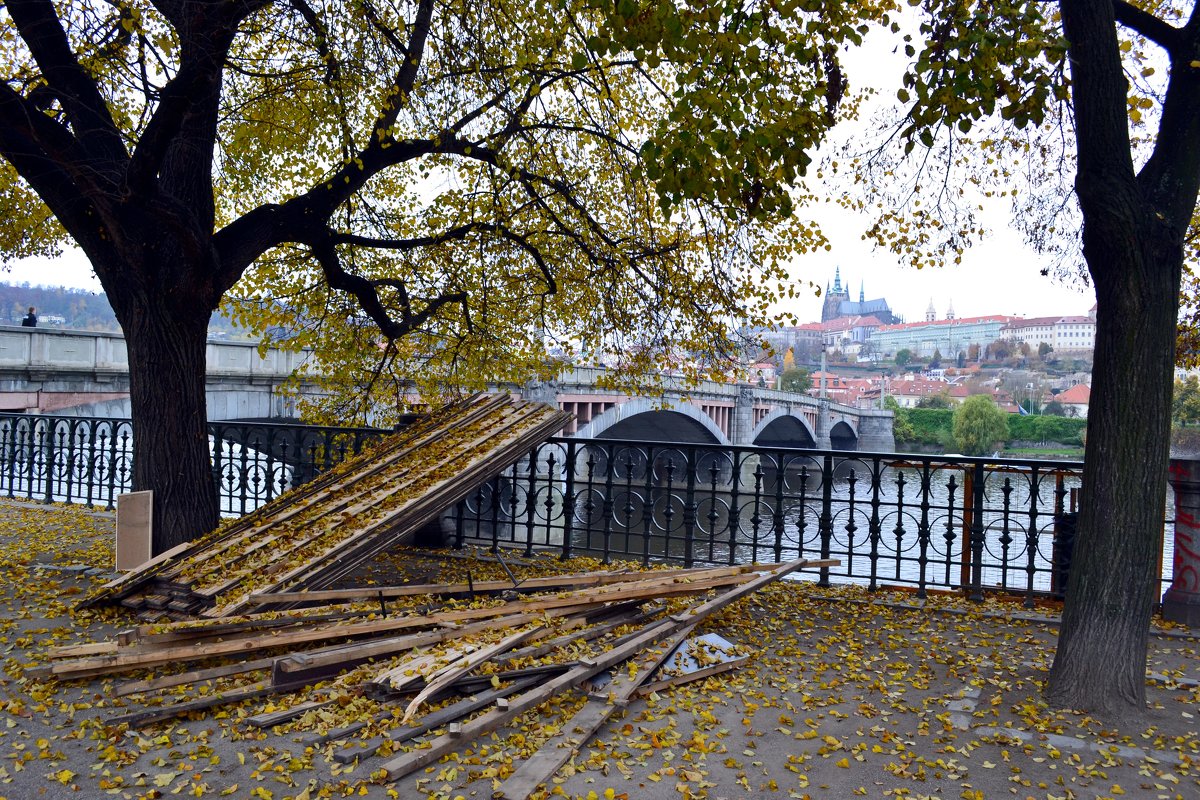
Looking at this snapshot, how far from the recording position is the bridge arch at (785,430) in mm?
38656

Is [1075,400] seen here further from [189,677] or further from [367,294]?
[189,677]

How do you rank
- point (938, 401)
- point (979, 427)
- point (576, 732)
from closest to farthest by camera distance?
point (576, 732)
point (979, 427)
point (938, 401)

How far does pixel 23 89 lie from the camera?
6.72 metres

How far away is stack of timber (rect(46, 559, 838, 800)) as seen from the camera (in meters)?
3.94

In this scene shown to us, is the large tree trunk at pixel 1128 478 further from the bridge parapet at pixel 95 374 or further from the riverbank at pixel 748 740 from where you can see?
the bridge parapet at pixel 95 374

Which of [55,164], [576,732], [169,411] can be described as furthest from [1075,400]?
[55,164]

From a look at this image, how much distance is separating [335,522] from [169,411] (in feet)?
6.37

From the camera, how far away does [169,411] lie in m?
6.96

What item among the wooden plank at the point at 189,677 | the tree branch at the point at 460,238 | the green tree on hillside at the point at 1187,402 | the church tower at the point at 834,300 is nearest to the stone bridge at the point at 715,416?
the tree branch at the point at 460,238

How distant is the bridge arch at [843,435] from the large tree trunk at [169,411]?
137ft

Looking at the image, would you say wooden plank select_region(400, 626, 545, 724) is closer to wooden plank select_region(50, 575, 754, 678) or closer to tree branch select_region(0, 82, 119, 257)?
wooden plank select_region(50, 575, 754, 678)

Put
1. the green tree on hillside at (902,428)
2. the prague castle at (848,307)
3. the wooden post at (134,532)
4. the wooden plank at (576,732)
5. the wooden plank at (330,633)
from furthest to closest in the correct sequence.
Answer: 1. the prague castle at (848,307)
2. the green tree on hillside at (902,428)
3. the wooden post at (134,532)
4. the wooden plank at (330,633)
5. the wooden plank at (576,732)

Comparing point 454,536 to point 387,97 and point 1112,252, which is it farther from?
point 1112,252

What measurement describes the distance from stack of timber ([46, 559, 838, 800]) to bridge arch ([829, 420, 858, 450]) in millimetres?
42457
